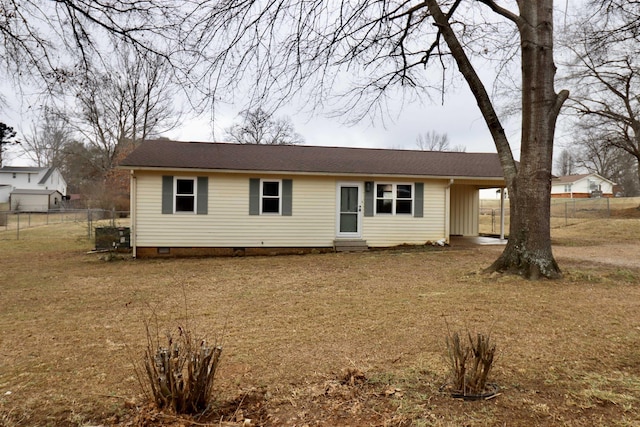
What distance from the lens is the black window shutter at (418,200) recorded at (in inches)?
510

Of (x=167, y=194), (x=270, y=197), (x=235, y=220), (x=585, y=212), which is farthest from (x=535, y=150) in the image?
(x=585, y=212)

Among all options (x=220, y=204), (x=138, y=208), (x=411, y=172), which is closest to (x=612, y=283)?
(x=411, y=172)

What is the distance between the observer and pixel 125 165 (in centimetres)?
1079

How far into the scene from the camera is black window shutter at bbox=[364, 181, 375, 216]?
502 inches

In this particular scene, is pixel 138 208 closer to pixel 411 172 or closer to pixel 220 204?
pixel 220 204

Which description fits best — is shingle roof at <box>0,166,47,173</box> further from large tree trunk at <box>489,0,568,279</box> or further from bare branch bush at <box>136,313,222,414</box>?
bare branch bush at <box>136,313,222,414</box>

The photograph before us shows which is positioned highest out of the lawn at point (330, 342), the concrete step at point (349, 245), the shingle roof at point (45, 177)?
the shingle roof at point (45, 177)

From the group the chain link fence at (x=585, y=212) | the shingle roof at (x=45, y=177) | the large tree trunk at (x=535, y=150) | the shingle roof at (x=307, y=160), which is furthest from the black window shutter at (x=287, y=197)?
the shingle roof at (x=45, y=177)

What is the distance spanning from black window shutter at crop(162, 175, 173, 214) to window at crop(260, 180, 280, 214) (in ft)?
8.68

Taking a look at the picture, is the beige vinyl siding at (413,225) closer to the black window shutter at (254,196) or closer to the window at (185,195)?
the black window shutter at (254,196)

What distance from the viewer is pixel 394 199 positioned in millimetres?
12914

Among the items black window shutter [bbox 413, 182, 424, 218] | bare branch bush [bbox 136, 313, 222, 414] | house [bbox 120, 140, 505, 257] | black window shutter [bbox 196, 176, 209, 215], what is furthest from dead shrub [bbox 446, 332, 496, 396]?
black window shutter [bbox 413, 182, 424, 218]

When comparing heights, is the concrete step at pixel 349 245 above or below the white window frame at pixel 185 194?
below

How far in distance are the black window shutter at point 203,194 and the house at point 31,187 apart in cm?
4068
